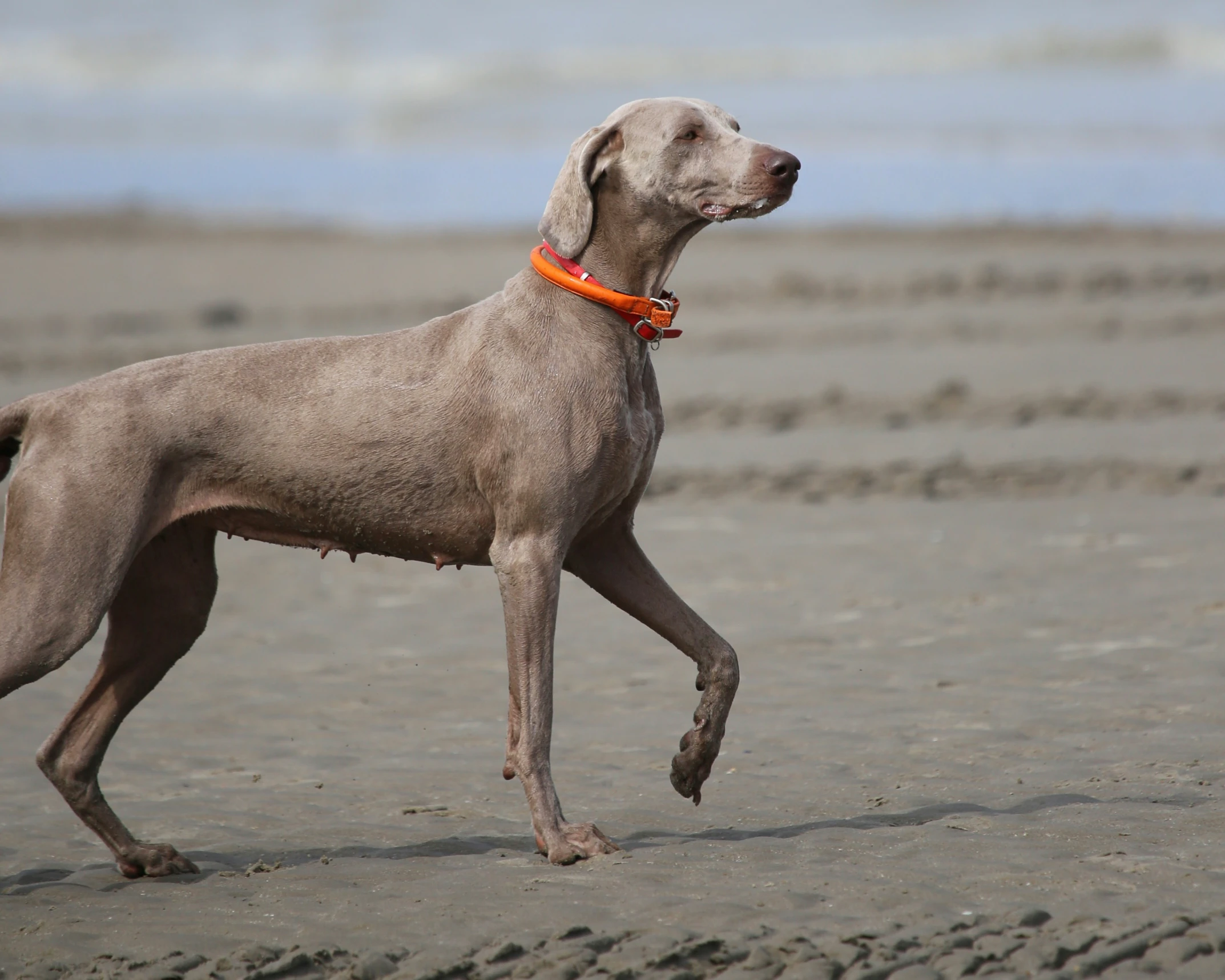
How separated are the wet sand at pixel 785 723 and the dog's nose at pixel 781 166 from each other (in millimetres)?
1882

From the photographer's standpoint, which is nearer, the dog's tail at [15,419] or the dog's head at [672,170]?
the dog's head at [672,170]

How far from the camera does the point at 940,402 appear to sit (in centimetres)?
1124

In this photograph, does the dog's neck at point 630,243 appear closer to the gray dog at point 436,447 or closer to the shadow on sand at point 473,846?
the gray dog at point 436,447

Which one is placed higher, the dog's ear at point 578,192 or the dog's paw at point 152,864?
the dog's ear at point 578,192

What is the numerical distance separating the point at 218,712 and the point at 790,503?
4047 millimetres

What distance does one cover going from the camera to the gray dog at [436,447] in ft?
15.0

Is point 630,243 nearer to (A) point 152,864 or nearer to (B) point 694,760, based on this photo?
(B) point 694,760

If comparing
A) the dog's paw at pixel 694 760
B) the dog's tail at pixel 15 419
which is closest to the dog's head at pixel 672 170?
the dog's paw at pixel 694 760

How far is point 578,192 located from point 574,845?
186 cm

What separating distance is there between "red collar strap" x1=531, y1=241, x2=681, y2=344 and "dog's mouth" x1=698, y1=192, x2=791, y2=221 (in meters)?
0.27

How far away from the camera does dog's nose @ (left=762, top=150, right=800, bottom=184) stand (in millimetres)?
4582

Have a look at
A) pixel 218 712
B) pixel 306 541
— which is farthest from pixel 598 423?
pixel 218 712

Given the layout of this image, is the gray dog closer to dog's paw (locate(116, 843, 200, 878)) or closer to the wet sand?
dog's paw (locate(116, 843, 200, 878))

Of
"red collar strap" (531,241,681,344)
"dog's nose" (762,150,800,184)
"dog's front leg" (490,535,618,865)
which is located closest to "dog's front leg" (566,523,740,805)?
"dog's front leg" (490,535,618,865)
